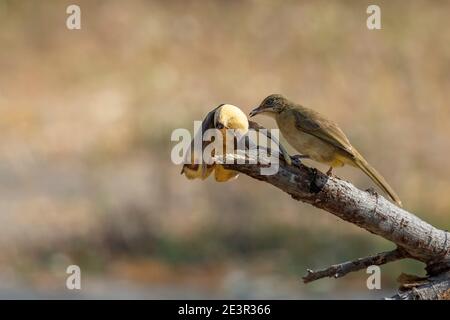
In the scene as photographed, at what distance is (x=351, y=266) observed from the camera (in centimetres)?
502

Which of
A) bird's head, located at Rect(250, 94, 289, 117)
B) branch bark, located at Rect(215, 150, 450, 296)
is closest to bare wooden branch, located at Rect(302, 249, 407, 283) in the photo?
branch bark, located at Rect(215, 150, 450, 296)

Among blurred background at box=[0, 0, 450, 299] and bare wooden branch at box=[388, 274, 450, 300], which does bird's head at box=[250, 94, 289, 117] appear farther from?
blurred background at box=[0, 0, 450, 299]

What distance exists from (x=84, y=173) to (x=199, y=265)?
6.38 feet

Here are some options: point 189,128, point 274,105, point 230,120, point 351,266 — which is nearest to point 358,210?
point 351,266

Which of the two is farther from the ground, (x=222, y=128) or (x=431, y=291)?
(x=222, y=128)

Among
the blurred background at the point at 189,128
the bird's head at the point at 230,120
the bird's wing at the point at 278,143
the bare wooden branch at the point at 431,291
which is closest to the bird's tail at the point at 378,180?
the bare wooden branch at the point at 431,291

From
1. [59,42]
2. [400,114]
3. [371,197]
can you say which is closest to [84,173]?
[59,42]

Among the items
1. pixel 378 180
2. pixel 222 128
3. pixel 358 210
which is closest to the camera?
pixel 222 128

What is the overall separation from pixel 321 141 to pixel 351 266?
2.64 ft

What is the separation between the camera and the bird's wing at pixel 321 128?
18.2 ft

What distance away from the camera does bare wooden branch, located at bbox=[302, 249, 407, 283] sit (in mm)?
4938

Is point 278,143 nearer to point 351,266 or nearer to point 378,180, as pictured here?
point 351,266

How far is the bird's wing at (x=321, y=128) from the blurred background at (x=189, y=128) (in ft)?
14.1

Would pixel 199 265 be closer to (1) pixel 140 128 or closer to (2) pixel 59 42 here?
(1) pixel 140 128
